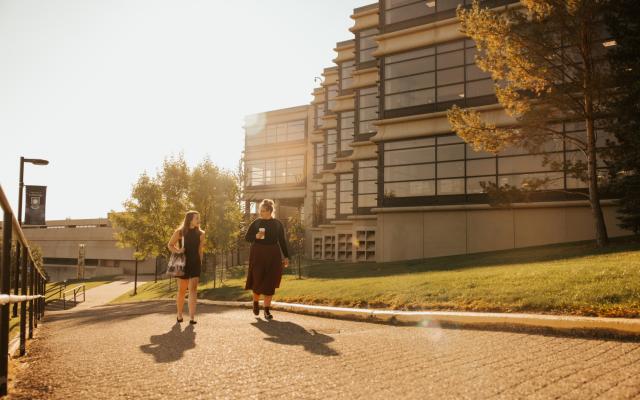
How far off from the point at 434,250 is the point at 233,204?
1025 centimetres

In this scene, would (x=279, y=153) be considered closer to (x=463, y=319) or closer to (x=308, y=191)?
(x=308, y=191)

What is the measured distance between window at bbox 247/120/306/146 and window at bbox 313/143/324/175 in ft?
18.7

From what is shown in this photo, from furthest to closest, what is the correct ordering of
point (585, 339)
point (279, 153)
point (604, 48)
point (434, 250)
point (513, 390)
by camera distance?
1. point (279, 153)
2. point (434, 250)
3. point (604, 48)
4. point (585, 339)
5. point (513, 390)

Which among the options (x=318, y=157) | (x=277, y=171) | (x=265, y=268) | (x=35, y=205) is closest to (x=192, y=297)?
(x=265, y=268)

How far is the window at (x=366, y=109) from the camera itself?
32.0 meters

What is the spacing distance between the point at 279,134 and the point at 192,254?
151ft

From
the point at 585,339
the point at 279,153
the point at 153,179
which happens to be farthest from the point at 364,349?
the point at 279,153

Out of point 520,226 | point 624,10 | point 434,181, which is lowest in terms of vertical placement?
point 520,226

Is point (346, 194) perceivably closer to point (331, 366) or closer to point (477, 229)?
point (477, 229)

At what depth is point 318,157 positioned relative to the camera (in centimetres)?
4616

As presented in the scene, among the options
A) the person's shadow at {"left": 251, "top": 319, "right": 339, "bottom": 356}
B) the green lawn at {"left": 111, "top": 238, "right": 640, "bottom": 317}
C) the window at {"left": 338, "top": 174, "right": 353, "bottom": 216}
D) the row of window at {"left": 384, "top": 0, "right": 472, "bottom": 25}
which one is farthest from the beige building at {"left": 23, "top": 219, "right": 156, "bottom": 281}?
the person's shadow at {"left": 251, "top": 319, "right": 339, "bottom": 356}

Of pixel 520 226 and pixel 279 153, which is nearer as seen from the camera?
pixel 520 226

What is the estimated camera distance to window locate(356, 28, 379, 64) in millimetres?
32594

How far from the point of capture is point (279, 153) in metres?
52.8
